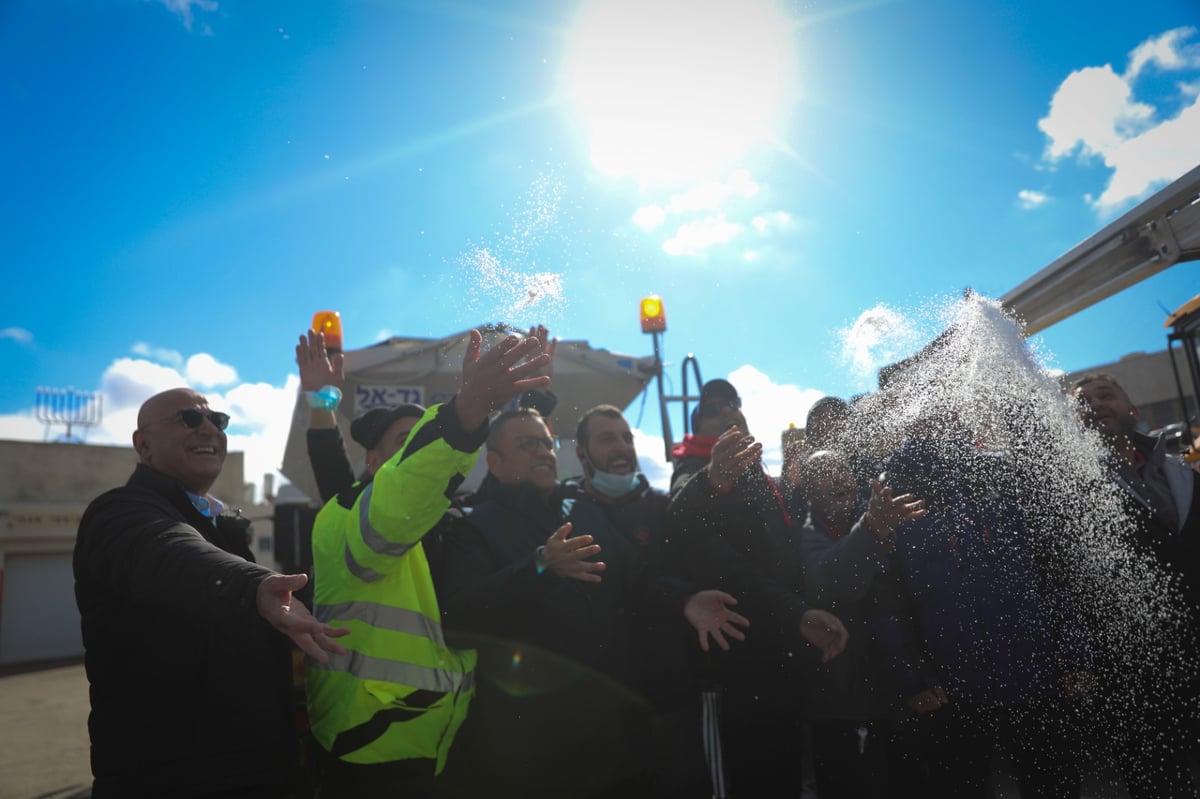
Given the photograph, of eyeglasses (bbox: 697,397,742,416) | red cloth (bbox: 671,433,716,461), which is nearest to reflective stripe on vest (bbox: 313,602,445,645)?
red cloth (bbox: 671,433,716,461)

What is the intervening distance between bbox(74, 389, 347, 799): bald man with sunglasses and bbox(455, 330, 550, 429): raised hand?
54cm

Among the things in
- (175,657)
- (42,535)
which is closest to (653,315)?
(175,657)

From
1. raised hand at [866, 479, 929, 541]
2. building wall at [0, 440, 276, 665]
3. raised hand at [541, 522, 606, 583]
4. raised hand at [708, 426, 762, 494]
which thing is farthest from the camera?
building wall at [0, 440, 276, 665]

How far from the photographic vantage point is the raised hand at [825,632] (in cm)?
259

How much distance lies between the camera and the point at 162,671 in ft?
5.50

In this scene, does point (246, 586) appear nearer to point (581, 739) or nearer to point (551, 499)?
point (581, 739)

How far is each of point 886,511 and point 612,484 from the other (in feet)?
4.30

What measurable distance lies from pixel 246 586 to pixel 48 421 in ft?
132

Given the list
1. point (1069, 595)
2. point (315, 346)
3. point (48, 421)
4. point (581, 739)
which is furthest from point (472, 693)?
point (48, 421)

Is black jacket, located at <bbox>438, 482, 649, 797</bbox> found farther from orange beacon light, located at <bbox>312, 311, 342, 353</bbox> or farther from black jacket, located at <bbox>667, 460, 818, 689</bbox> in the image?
orange beacon light, located at <bbox>312, 311, 342, 353</bbox>

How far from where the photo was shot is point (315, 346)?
282 centimetres

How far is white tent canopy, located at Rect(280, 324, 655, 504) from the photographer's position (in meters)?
6.49

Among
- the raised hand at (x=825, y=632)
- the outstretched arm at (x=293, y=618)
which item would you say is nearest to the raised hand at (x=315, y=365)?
the outstretched arm at (x=293, y=618)

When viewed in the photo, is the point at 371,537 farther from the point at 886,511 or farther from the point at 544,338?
the point at 886,511
